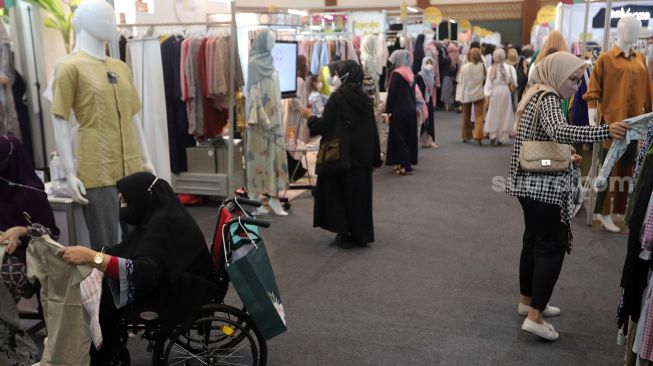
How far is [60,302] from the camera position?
212cm

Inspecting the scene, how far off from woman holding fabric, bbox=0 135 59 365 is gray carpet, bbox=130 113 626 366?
0.56m

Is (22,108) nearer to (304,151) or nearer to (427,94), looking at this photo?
(304,151)

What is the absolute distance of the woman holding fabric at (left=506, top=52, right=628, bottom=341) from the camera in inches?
103

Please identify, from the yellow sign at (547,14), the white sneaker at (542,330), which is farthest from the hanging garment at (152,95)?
the yellow sign at (547,14)

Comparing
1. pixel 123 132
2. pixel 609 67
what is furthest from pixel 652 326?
pixel 609 67

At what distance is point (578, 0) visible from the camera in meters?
6.14

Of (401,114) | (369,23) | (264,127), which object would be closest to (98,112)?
(264,127)

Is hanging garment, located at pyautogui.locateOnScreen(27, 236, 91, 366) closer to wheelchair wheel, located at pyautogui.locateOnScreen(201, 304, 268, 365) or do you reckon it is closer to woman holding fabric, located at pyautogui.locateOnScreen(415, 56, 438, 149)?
wheelchair wheel, located at pyautogui.locateOnScreen(201, 304, 268, 365)

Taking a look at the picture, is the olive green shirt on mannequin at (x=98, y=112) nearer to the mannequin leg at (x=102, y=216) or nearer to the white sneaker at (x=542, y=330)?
the mannequin leg at (x=102, y=216)

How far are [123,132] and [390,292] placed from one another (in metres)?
Result: 1.78

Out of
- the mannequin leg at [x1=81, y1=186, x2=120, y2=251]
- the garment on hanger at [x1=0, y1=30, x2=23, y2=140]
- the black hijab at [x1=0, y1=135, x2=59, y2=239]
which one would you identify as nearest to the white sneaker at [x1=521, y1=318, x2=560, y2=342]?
the mannequin leg at [x1=81, y1=186, x2=120, y2=251]

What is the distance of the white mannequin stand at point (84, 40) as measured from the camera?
2.70 meters

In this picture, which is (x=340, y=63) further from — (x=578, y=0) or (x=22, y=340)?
(x=578, y=0)

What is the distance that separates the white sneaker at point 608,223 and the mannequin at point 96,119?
364 centimetres
